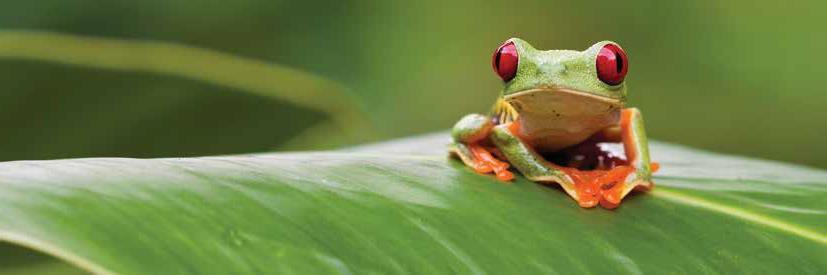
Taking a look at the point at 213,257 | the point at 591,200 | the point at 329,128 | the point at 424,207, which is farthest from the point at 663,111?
the point at 213,257

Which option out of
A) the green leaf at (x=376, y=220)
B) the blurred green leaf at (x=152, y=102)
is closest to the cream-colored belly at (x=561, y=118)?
the green leaf at (x=376, y=220)

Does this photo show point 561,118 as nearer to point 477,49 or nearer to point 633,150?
point 633,150

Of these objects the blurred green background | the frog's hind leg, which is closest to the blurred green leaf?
the blurred green background

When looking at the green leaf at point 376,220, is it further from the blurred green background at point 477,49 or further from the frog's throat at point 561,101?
the blurred green background at point 477,49

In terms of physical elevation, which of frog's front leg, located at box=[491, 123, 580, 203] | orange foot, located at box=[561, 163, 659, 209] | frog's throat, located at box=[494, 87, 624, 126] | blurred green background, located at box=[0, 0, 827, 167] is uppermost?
frog's throat, located at box=[494, 87, 624, 126]

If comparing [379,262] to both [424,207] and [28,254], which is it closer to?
[424,207]

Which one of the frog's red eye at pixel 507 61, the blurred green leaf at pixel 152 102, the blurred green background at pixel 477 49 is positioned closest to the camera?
the frog's red eye at pixel 507 61

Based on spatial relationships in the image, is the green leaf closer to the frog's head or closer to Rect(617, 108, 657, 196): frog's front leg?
Rect(617, 108, 657, 196): frog's front leg
